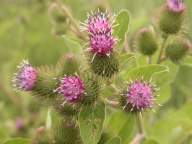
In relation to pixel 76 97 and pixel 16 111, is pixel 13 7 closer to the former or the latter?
pixel 16 111

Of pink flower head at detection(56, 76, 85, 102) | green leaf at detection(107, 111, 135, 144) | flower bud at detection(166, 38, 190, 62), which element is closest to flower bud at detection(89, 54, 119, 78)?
pink flower head at detection(56, 76, 85, 102)

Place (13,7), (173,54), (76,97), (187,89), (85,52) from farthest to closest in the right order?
(13,7) < (187,89) < (173,54) < (85,52) < (76,97)

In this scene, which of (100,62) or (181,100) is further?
(181,100)

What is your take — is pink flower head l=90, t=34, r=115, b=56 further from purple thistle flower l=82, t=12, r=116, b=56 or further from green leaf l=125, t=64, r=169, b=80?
green leaf l=125, t=64, r=169, b=80

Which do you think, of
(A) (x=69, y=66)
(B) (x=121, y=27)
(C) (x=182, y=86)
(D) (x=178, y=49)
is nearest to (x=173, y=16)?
(D) (x=178, y=49)

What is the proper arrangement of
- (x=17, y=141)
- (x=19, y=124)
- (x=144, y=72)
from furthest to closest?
(x=19, y=124)
(x=17, y=141)
(x=144, y=72)

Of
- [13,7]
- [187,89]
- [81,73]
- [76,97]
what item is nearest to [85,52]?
[81,73]

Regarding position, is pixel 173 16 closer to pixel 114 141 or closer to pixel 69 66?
pixel 69 66
